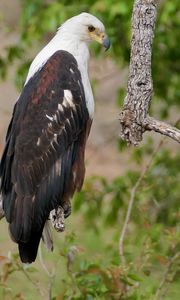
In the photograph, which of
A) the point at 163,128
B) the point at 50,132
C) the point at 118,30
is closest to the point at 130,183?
the point at 118,30

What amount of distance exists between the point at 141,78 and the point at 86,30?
112 centimetres

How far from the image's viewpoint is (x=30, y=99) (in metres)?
6.02

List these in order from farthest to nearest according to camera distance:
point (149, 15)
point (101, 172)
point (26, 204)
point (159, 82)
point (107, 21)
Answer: point (101, 172), point (159, 82), point (107, 21), point (26, 204), point (149, 15)

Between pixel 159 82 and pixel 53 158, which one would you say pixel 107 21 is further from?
pixel 53 158

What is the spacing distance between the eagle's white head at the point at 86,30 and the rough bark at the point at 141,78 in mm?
1022

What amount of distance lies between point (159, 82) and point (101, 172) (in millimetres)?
5350

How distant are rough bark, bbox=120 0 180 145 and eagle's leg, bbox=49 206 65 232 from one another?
2.11 feet

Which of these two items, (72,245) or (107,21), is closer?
(72,245)

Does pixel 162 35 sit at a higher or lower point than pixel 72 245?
higher

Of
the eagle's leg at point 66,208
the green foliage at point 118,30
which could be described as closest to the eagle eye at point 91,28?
the eagle's leg at point 66,208

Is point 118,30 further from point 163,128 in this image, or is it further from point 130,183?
point 163,128

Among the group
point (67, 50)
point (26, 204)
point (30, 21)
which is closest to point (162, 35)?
Result: point (30, 21)

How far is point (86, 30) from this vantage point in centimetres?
627

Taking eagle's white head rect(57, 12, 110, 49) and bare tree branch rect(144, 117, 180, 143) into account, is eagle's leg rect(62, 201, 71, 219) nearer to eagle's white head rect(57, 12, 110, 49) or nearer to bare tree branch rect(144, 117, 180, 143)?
eagle's white head rect(57, 12, 110, 49)
